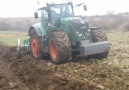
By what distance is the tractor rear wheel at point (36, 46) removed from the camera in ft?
43.8

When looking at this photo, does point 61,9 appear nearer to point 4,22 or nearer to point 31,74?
point 31,74

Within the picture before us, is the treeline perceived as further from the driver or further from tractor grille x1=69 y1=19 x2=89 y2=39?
tractor grille x1=69 y1=19 x2=89 y2=39

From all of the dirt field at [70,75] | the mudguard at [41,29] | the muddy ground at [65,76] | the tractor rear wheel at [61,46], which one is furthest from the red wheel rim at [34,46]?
the tractor rear wheel at [61,46]

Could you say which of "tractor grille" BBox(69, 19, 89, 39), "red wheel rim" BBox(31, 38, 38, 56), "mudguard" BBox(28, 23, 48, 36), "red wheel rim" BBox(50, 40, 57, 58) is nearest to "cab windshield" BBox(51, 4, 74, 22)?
"mudguard" BBox(28, 23, 48, 36)

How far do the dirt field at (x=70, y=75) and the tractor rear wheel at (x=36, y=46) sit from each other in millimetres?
834

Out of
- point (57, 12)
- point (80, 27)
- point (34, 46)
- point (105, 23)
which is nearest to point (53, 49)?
point (80, 27)

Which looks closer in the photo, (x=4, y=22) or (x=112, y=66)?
(x=112, y=66)

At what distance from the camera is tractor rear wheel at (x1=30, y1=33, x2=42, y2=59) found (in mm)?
13336

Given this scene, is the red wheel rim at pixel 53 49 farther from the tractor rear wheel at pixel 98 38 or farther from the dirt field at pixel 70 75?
the tractor rear wheel at pixel 98 38

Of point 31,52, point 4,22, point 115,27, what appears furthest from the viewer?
point 4,22

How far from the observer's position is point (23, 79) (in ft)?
32.9

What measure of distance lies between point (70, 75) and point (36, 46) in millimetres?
4753

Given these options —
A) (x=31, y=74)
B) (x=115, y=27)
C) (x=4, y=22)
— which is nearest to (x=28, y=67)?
(x=31, y=74)

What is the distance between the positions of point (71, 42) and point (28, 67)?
196 centimetres
